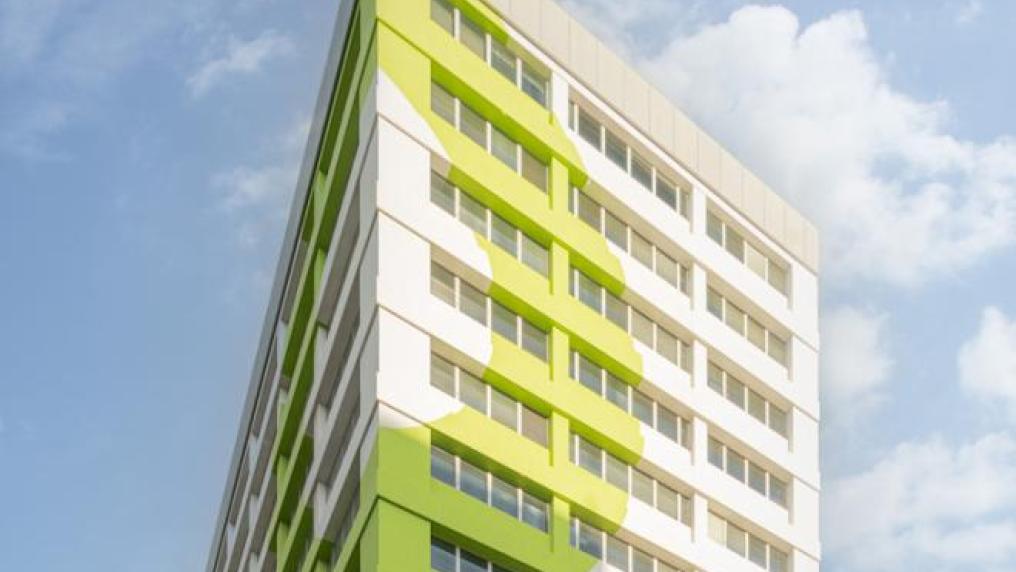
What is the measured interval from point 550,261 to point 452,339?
5807 millimetres

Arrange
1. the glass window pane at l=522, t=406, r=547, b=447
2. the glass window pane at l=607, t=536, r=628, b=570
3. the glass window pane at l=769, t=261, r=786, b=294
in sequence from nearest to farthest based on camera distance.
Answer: the glass window pane at l=522, t=406, r=547, b=447
the glass window pane at l=607, t=536, r=628, b=570
the glass window pane at l=769, t=261, r=786, b=294

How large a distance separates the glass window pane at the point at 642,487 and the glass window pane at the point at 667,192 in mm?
9186

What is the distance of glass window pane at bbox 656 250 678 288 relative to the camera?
63156 mm

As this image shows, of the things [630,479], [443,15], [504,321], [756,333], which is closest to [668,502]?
[630,479]

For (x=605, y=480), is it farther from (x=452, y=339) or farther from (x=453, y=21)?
(x=453, y=21)

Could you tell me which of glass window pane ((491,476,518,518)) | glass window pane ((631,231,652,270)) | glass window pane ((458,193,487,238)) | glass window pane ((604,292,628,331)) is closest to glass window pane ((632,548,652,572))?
glass window pane ((491,476,518,518))

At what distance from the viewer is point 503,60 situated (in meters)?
59.9

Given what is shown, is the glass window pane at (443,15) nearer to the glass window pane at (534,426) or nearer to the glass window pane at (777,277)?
the glass window pane at (534,426)

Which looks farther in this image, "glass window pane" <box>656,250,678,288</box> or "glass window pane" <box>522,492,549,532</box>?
"glass window pane" <box>656,250,678,288</box>

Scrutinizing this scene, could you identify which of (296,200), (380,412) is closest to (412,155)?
(380,412)

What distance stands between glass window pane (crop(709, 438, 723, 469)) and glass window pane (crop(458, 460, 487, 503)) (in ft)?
36.4

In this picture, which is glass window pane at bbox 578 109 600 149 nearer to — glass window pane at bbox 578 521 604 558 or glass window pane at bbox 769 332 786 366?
glass window pane at bbox 769 332 786 366

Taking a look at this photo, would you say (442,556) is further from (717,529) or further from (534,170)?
(534,170)

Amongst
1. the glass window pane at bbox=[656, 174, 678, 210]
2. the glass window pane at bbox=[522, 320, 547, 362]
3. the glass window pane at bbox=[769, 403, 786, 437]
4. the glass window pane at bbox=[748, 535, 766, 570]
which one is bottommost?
the glass window pane at bbox=[748, 535, 766, 570]
